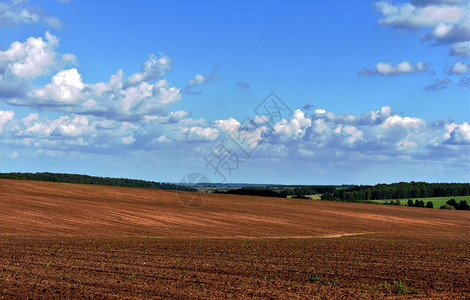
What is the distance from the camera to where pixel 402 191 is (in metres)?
135

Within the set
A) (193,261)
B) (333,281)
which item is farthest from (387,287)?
(193,261)

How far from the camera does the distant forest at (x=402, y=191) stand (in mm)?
134125

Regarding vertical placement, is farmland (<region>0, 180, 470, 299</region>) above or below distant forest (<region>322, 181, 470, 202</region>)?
below

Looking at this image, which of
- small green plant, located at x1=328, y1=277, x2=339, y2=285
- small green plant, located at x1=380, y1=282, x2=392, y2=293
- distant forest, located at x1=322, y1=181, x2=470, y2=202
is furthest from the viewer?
distant forest, located at x1=322, y1=181, x2=470, y2=202

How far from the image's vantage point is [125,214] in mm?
49906

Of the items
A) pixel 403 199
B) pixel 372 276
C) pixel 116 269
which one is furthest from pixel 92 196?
pixel 403 199

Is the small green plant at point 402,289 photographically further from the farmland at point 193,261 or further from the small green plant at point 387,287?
the small green plant at point 387,287

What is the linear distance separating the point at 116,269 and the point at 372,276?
10628 millimetres

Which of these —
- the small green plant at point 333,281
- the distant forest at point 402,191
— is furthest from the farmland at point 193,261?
the distant forest at point 402,191

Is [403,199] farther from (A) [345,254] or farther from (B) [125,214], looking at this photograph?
(A) [345,254]

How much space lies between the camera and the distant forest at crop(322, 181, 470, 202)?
134m

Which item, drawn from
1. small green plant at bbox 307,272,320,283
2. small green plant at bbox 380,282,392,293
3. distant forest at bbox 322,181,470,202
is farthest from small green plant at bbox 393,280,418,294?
distant forest at bbox 322,181,470,202

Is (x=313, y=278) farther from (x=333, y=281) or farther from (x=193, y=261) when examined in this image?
(x=193, y=261)

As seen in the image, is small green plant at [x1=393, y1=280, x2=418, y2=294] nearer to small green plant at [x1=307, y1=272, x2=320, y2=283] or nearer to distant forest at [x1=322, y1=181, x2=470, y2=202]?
small green plant at [x1=307, y1=272, x2=320, y2=283]
